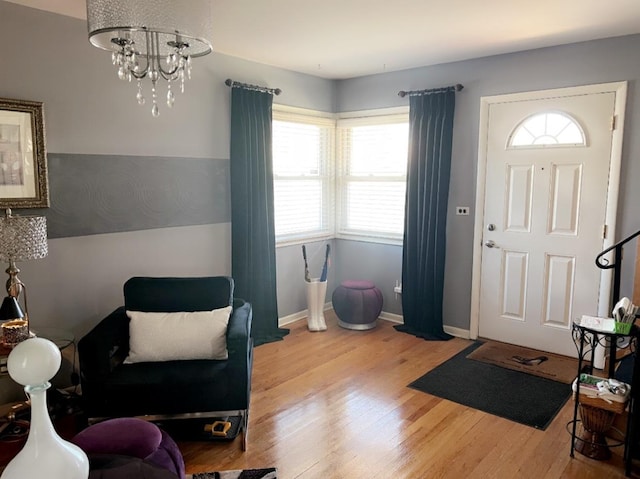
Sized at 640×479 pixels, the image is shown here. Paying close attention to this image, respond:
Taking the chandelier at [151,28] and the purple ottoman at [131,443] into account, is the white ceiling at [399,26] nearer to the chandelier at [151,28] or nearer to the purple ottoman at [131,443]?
the chandelier at [151,28]

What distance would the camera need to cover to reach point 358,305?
4543 millimetres

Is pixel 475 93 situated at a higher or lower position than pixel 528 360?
higher

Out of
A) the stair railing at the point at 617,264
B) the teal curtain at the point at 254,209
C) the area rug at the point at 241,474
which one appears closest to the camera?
the area rug at the point at 241,474

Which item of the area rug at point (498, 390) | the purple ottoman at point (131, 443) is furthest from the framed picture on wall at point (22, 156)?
the area rug at point (498, 390)

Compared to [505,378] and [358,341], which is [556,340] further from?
[358,341]

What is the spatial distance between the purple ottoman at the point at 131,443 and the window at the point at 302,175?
8.99 feet

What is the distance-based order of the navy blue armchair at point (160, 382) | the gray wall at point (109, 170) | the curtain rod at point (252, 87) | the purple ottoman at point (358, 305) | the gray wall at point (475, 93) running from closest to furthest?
the navy blue armchair at point (160, 382) < the gray wall at point (109, 170) < the gray wall at point (475, 93) < the curtain rod at point (252, 87) < the purple ottoman at point (358, 305)

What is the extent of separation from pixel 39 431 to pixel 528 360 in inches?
138

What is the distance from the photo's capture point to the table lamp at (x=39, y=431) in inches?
48.9

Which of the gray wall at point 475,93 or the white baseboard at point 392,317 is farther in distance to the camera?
the white baseboard at point 392,317

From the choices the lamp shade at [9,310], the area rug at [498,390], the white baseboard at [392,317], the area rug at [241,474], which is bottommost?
the area rug at [241,474]

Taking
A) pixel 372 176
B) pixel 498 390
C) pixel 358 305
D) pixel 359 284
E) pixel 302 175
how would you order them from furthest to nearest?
pixel 372 176, pixel 302 175, pixel 359 284, pixel 358 305, pixel 498 390

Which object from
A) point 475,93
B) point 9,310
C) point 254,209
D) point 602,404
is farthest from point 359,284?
point 9,310

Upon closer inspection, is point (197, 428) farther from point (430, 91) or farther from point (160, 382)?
point (430, 91)
